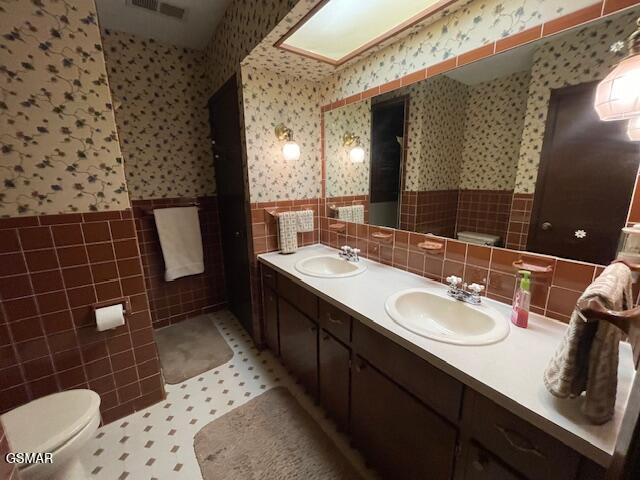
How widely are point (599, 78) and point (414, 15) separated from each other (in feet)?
2.79

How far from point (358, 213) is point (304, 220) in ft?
1.43

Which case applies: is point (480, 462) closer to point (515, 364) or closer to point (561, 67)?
point (515, 364)

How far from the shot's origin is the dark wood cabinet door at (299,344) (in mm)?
1527

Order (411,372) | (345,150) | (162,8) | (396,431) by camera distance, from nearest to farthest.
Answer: (411,372)
(396,431)
(162,8)
(345,150)

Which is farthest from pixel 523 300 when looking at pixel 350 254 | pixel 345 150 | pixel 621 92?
pixel 345 150

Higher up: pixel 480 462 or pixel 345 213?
pixel 345 213

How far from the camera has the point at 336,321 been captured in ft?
4.22

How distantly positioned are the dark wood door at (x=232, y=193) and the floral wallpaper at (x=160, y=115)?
7.3 inches

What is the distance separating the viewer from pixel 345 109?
6.32 feet

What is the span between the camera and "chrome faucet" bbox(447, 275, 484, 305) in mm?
1160

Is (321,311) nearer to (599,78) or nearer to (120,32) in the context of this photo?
(599,78)

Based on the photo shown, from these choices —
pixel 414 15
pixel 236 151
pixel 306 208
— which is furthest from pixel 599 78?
pixel 236 151

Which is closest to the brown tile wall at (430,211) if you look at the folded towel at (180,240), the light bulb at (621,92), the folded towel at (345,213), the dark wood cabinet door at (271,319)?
the folded towel at (345,213)

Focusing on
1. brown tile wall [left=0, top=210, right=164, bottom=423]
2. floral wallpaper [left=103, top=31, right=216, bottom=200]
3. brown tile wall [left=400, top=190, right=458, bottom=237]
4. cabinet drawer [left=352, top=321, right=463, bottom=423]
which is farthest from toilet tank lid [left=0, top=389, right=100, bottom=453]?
brown tile wall [left=400, top=190, right=458, bottom=237]
